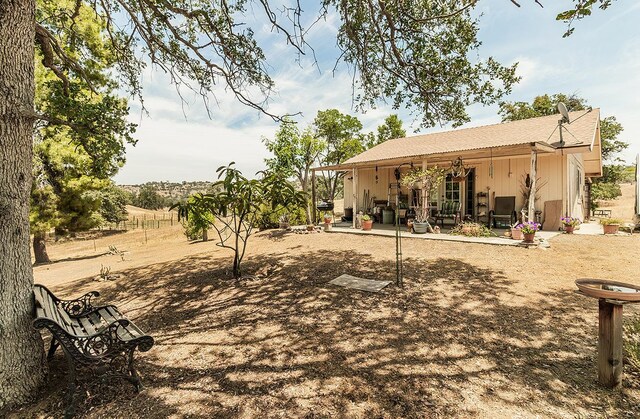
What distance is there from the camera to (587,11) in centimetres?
259

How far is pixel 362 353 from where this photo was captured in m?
3.06

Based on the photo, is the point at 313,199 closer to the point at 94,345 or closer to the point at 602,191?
the point at 94,345

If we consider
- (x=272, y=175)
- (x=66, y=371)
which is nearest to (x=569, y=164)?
(x=272, y=175)

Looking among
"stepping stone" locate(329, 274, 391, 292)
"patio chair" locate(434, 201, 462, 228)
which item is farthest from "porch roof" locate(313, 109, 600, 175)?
"stepping stone" locate(329, 274, 391, 292)

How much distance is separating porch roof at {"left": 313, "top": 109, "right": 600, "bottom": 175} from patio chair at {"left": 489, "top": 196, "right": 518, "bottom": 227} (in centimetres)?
197

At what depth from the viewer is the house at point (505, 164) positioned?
10180mm

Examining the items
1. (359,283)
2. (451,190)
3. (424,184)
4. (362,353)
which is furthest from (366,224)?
(362,353)

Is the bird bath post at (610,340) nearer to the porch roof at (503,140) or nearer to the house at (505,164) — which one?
the house at (505,164)

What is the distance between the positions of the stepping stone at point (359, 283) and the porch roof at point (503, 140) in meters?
6.65

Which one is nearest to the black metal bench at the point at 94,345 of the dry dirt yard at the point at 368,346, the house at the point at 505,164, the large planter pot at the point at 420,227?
the dry dirt yard at the point at 368,346

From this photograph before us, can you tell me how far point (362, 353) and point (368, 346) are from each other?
168 mm

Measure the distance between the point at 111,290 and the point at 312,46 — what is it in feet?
20.8

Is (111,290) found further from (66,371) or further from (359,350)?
(359,350)

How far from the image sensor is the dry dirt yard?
2301 mm
